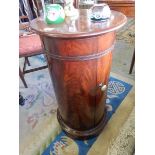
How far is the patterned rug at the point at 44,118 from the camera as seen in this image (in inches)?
54.1

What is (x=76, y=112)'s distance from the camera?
4.04ft

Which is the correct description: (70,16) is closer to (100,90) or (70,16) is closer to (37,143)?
(100,90)

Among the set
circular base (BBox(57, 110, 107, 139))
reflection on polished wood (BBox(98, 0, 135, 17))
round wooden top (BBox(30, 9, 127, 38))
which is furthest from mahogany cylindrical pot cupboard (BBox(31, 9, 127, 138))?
reflection on polished wood (BBox(98, 0, 135, 17))

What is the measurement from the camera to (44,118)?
1.62 m

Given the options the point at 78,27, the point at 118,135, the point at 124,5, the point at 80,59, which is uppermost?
the point at 124,5

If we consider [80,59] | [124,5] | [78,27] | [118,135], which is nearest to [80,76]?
[80,59]

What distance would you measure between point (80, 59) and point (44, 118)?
0.85 m

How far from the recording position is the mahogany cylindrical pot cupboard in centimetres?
92

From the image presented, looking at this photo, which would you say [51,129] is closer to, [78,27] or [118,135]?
[118,135]

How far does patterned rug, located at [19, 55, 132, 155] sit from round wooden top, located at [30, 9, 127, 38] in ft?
2.81
